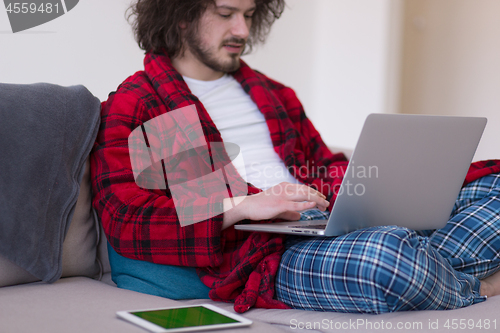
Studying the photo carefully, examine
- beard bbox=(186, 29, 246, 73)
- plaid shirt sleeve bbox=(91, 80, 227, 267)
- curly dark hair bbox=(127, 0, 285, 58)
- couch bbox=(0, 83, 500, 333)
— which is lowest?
couch bbox=(0, 83, 500, 333)

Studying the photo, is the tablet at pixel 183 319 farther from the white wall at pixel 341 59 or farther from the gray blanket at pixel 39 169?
the white wall at pixel 341 59

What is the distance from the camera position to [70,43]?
5.98ft

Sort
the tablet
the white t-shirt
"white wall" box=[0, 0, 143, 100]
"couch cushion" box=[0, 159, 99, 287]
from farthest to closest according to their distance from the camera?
"white wall" box=[0, 0, 143, 100]
the white t-shirt
"couch cushion" box=[0, 159, 99, 287]
the tablet

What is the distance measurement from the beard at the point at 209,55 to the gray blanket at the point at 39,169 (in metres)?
0.47

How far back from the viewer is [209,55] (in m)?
1.54

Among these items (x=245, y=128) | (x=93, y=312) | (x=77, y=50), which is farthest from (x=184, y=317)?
(x=77, y=50)

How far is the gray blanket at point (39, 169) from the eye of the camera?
3.43 feet

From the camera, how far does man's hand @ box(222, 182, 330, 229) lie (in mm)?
1003

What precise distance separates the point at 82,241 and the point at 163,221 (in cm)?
25

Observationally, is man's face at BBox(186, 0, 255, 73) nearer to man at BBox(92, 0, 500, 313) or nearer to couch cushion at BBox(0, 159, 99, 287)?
man at BBox(92, 0, 500, 313)

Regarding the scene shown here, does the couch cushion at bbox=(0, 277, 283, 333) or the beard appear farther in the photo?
the beard

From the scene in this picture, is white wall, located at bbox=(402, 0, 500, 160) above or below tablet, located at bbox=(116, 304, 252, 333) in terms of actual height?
above

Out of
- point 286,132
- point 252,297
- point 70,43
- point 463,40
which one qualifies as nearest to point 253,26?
point 286,132

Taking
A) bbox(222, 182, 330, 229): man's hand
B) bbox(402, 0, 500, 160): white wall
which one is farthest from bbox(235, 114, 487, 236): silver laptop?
bbox(402, 0, 500, 160): white wall
